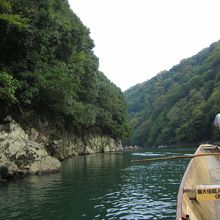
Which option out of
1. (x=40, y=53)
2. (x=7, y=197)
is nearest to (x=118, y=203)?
(x=7, y=197)

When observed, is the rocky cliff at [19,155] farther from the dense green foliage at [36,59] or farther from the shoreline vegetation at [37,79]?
the dense green foliage at [36,59]

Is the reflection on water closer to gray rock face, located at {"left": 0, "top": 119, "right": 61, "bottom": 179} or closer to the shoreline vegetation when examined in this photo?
gray rock face, located at {"left": 0, "top": 119, "right": 61, "bottom": 179}

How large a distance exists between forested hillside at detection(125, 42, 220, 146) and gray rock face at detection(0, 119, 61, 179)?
67596mm

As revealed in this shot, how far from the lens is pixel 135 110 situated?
614ft

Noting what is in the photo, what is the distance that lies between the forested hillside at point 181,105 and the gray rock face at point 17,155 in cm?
6760

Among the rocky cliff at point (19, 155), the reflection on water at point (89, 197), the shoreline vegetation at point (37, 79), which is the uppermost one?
the shoreline vegetation at point (37, 79)

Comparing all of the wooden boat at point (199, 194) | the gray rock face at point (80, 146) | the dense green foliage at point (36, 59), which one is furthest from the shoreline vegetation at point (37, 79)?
the wooden boat at point (199, 194)

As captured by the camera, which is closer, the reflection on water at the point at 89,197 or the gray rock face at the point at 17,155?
the reflection on water at the point at 89,197

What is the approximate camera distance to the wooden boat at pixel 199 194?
323 inches

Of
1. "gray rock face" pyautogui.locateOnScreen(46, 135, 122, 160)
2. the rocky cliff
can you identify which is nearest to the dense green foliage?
the rocky cliff

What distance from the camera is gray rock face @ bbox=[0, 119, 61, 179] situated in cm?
2186

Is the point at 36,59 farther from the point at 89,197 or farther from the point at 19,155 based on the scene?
→ the point at 89,197

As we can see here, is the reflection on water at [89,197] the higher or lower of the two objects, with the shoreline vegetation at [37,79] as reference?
lower

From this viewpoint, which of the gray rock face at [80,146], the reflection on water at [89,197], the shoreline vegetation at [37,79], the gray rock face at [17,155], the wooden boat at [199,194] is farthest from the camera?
the gray rock face at [80,146]
